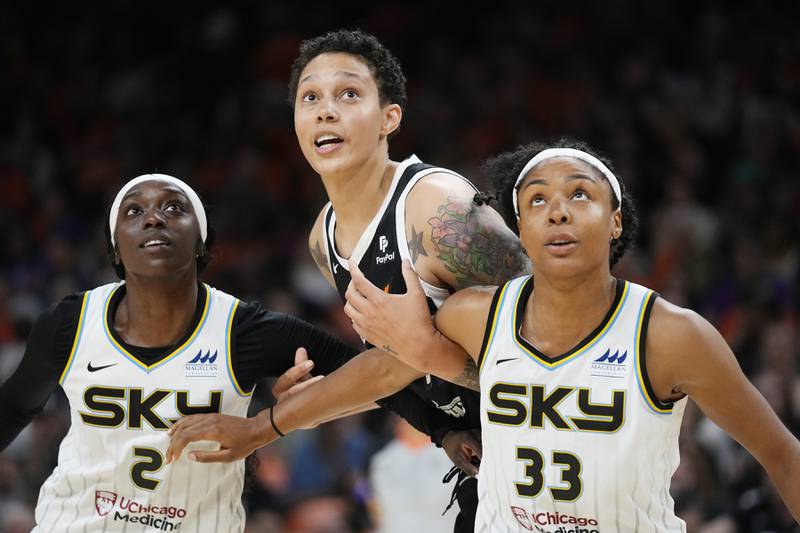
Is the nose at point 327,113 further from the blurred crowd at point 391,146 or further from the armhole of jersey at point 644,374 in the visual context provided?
the blurred crowd at point 391,146

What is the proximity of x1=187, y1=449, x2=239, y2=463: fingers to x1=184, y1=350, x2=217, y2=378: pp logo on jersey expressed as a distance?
0.26 m

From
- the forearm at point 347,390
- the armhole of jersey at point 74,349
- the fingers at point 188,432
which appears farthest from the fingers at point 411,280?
the armhole of jersey at point 74,349

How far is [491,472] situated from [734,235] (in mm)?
5019

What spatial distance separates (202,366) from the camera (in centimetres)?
386

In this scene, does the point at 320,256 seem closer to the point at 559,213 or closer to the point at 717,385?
the point at 559,213

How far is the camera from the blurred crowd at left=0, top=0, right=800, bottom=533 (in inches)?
279

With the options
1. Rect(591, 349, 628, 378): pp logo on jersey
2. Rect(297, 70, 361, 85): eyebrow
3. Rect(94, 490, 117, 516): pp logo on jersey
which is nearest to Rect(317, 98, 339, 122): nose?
Result: Rect(297, 70, 361, 85): eyebrow

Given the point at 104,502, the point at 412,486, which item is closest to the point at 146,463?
the point at 104,502

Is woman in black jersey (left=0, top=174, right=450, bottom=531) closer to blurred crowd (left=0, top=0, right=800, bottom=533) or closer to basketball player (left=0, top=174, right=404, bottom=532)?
basketball player (left=0, top=174, right=404, bottom=532)

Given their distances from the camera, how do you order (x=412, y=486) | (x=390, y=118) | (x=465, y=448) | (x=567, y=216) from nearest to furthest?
1. (x=567, y=216)
2. (x=465, y=448)
3. (x=390, y=118)
4. (x=412, y=486)

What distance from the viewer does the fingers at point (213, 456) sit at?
3.76 m

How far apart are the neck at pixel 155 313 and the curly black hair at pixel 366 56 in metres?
0.87

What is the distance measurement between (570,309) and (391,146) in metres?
6.30

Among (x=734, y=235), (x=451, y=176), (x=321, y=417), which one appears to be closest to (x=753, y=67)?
(x=734, y=235)
